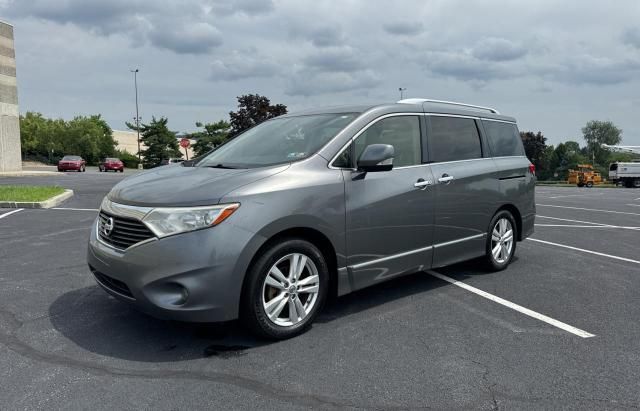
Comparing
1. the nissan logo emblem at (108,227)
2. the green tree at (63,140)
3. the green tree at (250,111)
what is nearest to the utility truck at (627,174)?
the green tree at (250,111)

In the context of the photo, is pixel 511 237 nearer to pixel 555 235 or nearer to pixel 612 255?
pixel 612 255

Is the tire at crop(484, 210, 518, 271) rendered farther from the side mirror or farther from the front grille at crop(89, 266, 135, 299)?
the front grille at crop(89, 266, 135, 299)

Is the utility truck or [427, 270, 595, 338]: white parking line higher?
the utility truck

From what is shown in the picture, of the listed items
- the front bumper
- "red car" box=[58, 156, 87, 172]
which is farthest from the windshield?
"red car" box=[58, 156, 87, 172]

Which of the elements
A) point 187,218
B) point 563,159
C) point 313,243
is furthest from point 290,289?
point 563,159

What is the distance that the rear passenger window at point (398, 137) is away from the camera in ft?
14.7

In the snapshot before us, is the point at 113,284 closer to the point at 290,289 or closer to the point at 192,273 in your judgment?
the point at 192,273

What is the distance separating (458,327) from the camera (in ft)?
13.5

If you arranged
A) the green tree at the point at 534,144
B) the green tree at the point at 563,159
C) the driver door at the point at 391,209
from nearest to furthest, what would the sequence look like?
1. the driver door at the point at 391,209
2. the green tree at the point at 534,144
3. the green tree at the point at 563,159

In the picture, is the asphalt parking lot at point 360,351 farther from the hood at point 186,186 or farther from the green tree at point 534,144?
the green tree at point 534,144

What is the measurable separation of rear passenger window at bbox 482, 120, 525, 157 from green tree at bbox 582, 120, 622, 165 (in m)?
141

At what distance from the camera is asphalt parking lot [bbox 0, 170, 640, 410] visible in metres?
2.97

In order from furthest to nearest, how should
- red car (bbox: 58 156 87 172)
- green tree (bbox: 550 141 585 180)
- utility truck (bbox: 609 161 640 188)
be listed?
green tree (bbox: 550 141 585 180) < utility truck (bbox: 609 161 640 188) < red car (bbox: 58 156 87 172)

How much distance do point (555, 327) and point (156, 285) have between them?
3.13 metres
